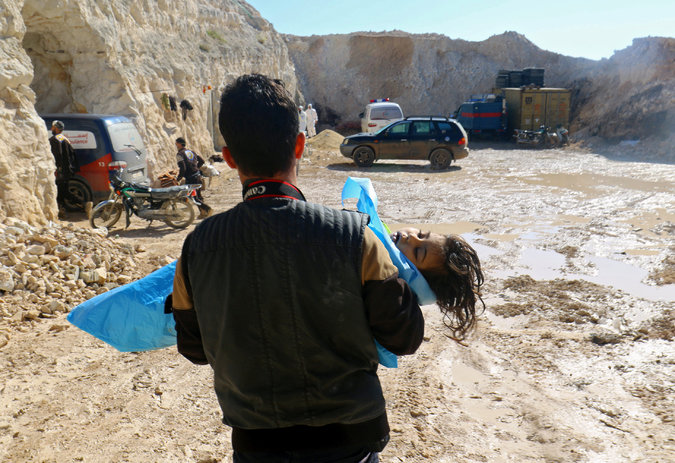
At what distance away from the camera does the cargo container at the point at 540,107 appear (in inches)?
985

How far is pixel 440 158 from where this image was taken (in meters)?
17.4

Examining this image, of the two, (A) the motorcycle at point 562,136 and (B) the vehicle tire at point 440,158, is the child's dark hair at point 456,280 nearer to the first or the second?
(B) the vehicle tire at point 440,158

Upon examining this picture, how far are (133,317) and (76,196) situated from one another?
30.5 feet

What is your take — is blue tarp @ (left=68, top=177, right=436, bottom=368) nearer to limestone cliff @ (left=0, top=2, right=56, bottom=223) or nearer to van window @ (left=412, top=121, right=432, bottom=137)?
limestone cliff @ (left=0, top=2, right=56, bottom=223)

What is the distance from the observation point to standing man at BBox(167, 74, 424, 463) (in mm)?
1412

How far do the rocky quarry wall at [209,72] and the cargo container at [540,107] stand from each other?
1438 millimetres

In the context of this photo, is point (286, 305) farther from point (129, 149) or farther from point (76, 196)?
point (76, 196)

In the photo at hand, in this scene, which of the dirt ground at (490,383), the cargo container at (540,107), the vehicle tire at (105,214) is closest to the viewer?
the dirt ground at (490,383)

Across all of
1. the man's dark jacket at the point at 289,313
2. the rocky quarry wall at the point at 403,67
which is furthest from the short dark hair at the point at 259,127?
the rocky quarry wall at the point at 403,67

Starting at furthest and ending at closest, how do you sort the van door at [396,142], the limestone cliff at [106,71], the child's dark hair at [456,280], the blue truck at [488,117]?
the blue truck at [488,117] < the van door at [396,142] < the limestone cliff at [106,71] < the child's dark hair at [456,280]

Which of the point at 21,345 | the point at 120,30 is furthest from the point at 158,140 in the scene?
the point at 21,345

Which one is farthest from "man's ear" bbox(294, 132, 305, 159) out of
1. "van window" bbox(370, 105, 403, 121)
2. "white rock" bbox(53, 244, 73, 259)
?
"van window" bbox(370, 105, 403, 121)

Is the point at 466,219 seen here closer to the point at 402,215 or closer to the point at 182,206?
the point at 402,215

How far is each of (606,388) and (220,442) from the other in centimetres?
286
